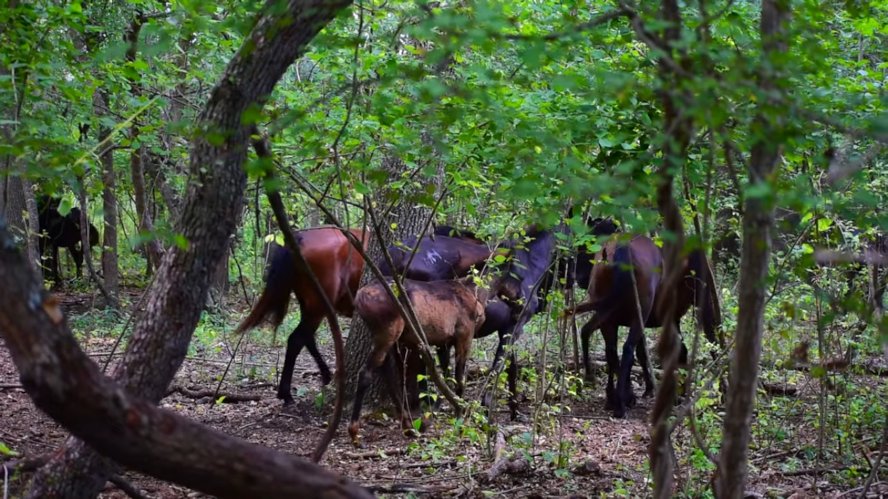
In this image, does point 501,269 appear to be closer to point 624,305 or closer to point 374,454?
point 624,305

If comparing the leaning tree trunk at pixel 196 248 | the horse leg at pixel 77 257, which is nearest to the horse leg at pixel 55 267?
the horse leg at pixel 77 257

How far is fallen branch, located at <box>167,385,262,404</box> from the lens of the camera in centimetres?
827

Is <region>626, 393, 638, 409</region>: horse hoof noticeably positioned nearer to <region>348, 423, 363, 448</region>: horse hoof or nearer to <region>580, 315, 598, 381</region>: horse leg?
<region>580, 315, 598, 381</region>: horse leg

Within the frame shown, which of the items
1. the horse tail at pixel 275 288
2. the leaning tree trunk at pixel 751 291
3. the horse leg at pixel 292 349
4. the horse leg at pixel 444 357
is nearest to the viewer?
the leaning tree trunk at pixel 751 291

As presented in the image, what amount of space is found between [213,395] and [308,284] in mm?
1359

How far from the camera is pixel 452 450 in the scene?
251 inches

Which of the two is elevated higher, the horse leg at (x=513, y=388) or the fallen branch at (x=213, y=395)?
the horse leg at (x=513, y=388)

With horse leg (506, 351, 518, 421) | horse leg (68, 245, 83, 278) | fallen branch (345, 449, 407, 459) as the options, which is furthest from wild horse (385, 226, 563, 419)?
horse leg (68, 245, 83, 278)

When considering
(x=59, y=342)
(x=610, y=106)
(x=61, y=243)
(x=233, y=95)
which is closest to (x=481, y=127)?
(x=610, y=106)

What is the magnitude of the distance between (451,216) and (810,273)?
544 centimetres

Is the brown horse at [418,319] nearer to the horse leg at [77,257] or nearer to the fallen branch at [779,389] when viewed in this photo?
the fallen branch at [779,389]

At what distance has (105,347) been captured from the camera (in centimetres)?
1039

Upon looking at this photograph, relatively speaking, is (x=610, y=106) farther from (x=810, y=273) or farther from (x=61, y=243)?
(x=61, y=243)

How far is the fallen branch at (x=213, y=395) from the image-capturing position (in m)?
8.27
